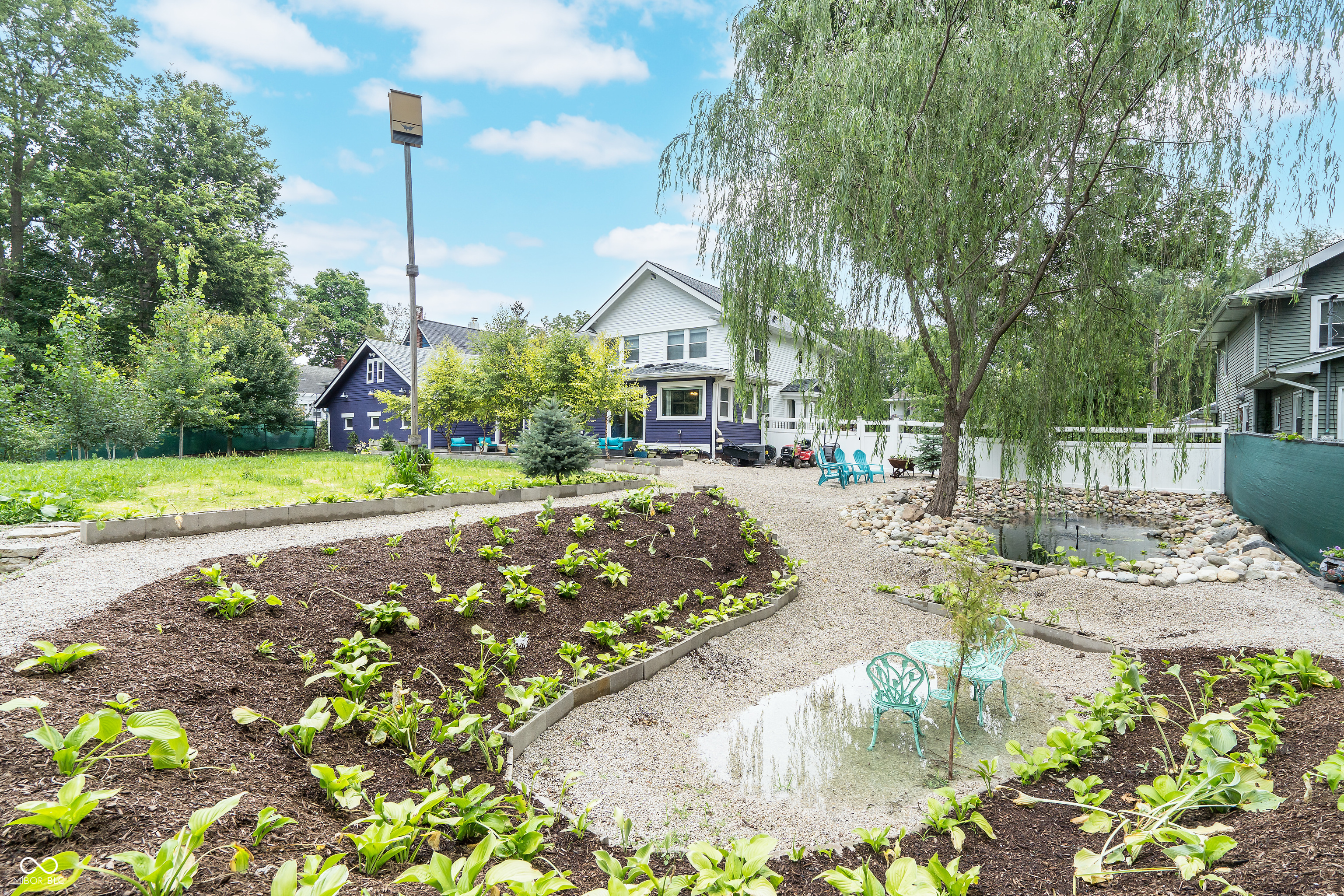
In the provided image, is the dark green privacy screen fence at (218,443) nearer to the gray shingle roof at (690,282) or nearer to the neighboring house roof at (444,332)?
the neighboring house roof at (444,332)

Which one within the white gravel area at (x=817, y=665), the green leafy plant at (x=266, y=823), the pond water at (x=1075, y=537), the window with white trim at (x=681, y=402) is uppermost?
the window with white trim at (x=681, y=402)

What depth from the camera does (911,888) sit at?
1.73 meters

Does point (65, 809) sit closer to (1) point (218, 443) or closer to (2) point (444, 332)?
(1) point (218, 443)

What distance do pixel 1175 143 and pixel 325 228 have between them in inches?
1395

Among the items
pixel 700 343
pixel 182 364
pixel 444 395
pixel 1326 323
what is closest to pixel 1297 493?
pixel 1326 323

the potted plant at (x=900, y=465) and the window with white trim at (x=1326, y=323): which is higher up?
the window with white trim at (x=1326, y=323)

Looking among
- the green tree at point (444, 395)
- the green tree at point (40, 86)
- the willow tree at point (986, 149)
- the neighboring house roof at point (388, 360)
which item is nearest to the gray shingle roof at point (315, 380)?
the neighboring house roof at point (388, 360)

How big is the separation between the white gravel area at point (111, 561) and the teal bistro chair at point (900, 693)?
4.44 meters

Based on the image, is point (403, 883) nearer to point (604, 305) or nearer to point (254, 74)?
point (254, 74)

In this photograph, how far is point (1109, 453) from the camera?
8.45 meters

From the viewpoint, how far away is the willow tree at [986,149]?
234 inches

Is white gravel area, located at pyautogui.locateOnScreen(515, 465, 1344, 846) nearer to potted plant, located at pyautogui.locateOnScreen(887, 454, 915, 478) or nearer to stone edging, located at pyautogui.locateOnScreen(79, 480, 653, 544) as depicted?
stone edging, located at pyautogui.locateOnScreen(79, 480, 653, 544)

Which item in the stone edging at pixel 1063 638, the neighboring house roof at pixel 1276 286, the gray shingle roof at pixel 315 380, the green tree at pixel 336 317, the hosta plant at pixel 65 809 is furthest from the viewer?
the green tree at pixel 336 317

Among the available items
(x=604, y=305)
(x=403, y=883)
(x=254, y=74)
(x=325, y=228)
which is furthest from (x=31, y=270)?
(x=403, y=883)
